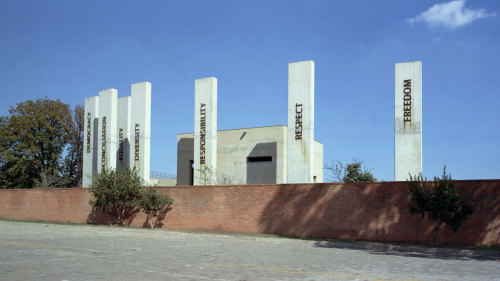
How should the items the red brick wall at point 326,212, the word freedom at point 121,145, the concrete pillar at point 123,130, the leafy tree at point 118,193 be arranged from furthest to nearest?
the word freedom at point 121,145 < the concrete pillar at point 123,130 < the leafy tree at point 118,193 < the red brick wall at point 326,212

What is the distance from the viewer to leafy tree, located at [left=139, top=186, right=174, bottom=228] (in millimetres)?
28500

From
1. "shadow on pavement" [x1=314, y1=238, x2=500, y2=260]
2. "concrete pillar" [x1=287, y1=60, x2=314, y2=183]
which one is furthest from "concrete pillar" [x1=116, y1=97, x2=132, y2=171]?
"shadow on pavement" [x1=314, y1=238, x2=500, y2=260]

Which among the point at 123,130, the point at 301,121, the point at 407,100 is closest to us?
the point at 407,100

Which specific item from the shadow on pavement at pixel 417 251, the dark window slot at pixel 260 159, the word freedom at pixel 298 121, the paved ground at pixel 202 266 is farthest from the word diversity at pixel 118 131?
the paved ground at pixel 202 266

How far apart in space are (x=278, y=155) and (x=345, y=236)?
23.4 metres

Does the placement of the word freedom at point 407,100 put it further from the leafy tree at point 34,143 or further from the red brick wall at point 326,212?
the leafy tree at point 34,143

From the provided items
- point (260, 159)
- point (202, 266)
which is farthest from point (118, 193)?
point (260, 159)

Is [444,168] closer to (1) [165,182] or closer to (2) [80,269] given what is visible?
(2) [80,269]

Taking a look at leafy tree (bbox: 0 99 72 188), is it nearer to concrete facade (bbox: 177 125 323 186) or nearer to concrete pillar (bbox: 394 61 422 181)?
concrete facade (bbox: 177 125 323 186)

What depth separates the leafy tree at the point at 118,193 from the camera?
98.9 feet

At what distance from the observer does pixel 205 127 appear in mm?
36031

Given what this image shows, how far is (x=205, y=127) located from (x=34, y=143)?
25.5m

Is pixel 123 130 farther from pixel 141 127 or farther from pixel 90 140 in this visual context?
pixel 141 127

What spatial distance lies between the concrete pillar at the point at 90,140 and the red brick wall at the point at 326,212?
51.0ft
